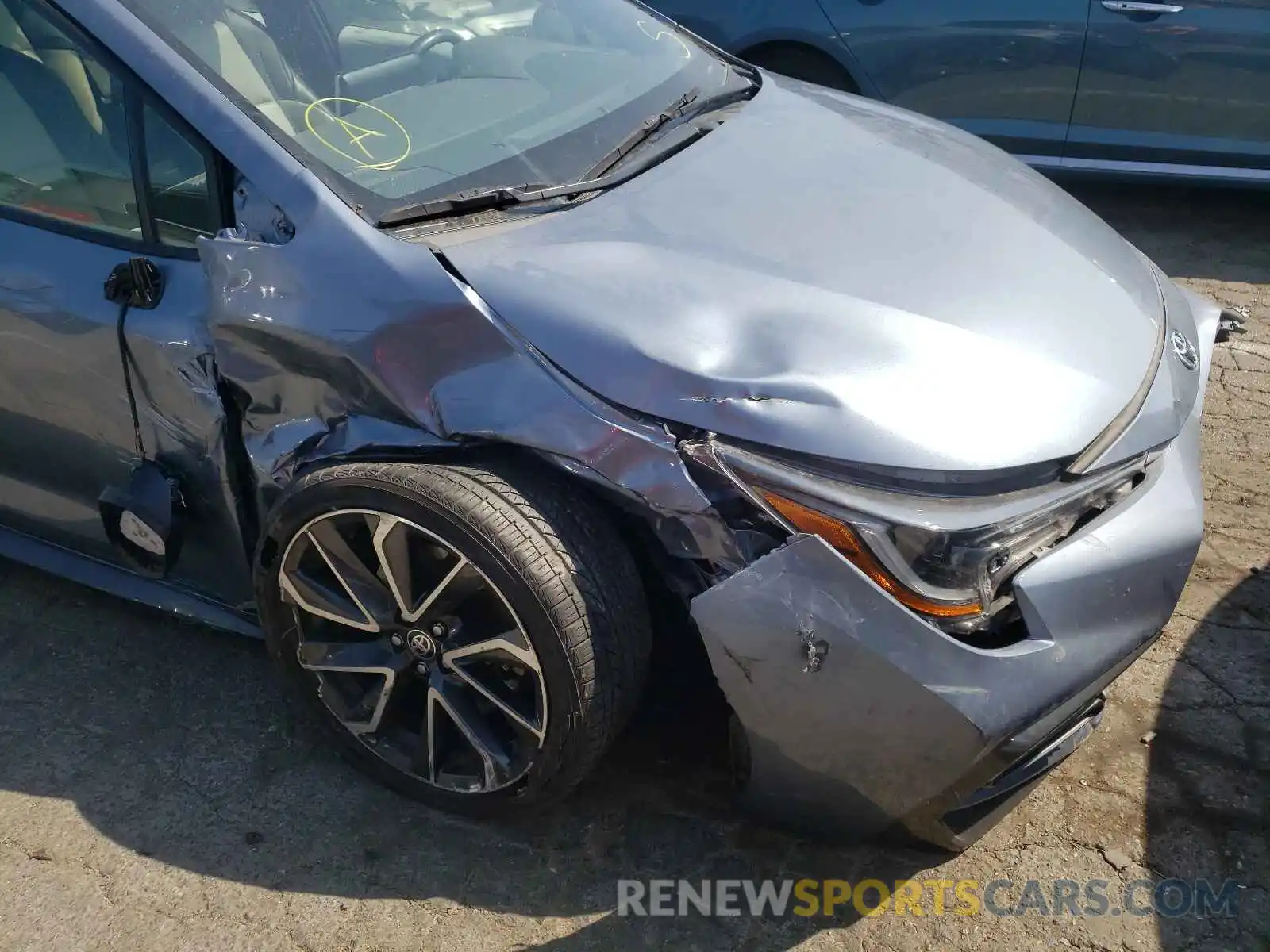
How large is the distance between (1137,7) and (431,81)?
3467mm

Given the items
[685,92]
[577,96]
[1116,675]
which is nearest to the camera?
[1116,675]

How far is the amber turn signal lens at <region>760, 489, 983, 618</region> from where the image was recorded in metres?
2.00

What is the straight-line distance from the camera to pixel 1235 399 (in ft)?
13.3

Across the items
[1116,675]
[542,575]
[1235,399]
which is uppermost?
[542,575]

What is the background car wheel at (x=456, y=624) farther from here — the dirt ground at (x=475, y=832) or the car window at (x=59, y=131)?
the car window at (x=59, y=131)

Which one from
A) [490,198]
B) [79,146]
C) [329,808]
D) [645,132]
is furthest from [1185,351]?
[79,146]

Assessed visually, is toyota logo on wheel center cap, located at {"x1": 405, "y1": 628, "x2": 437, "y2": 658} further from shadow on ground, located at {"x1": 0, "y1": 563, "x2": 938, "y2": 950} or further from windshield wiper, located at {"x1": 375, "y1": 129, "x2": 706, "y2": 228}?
windshield wiper, located at {"x1": 375, "y1": 129, "x2": 706, "y2": 228}

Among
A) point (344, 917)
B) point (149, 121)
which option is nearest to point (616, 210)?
point (149, 121)

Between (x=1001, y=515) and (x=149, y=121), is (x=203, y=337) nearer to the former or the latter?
(x=149, y=121)

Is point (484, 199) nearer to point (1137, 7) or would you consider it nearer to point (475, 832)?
point (475, 832)

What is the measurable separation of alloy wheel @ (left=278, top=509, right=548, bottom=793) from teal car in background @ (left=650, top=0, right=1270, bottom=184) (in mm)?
3698

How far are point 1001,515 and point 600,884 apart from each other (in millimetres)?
1085

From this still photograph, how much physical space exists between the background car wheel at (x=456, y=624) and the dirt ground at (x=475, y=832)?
0.61ft

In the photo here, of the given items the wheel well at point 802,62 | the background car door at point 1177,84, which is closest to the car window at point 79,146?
the wheel well at point 802,62
